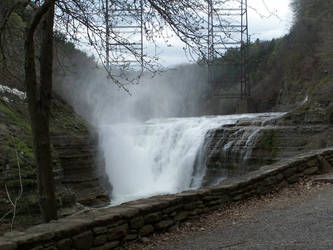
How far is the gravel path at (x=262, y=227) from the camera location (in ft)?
15.1

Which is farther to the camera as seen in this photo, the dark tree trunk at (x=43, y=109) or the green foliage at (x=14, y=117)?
the green foliage at (x=14, y=117)

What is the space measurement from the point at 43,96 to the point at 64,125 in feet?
28.9

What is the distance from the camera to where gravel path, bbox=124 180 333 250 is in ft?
15.1

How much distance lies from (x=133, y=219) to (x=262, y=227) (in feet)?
5.27

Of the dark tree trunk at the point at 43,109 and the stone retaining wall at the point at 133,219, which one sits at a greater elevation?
the dark tree trunk at the point at 43,109

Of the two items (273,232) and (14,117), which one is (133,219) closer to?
(273,232)

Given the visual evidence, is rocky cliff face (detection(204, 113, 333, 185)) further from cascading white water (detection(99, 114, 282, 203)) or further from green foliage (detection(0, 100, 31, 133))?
green foliage (detection(0, 100, 31, 133))

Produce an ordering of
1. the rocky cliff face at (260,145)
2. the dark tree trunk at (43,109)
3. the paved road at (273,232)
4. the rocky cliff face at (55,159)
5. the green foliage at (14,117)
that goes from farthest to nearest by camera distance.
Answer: the rocky cliff face at (260,145), the green foliage at (14,117), the rocky cliff face at (55,159), the dark tree trunk at (43,109), the paved road at (273,232)

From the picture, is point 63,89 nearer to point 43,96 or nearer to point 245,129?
point 245,129

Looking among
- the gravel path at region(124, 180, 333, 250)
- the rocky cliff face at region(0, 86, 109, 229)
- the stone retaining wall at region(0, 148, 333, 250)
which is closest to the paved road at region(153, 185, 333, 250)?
the gravel path at region(124, 180, 333, 250)

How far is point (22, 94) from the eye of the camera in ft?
46.2

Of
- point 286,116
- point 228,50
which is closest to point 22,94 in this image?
point 286,116

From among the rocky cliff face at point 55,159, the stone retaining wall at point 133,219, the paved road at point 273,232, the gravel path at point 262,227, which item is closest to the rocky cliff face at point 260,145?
the rocky cliff face at point 55,159

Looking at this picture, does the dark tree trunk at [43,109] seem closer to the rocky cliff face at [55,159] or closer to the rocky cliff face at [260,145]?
the rocky cliff face at [55,159]
